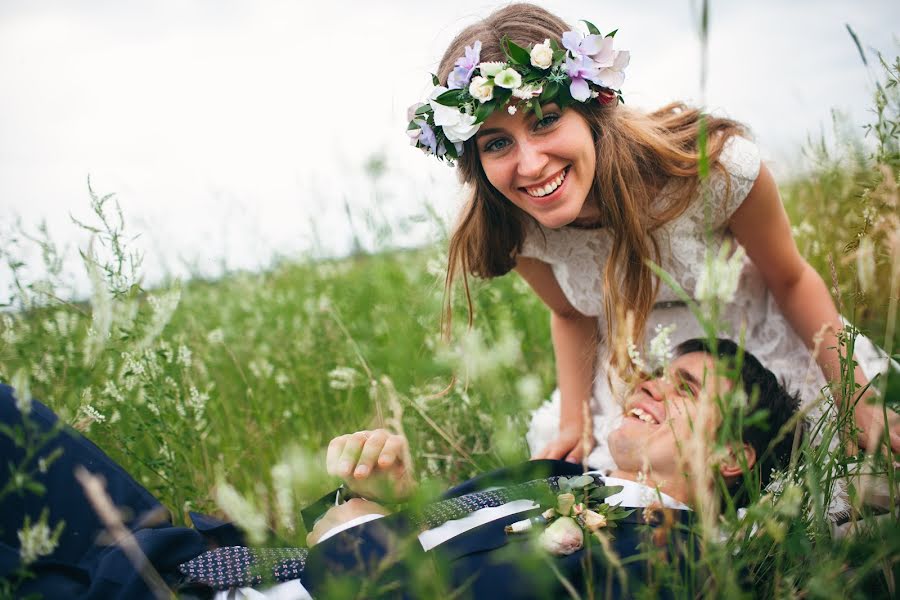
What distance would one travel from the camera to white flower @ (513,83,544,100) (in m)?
2.15

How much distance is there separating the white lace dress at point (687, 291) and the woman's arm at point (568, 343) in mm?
61

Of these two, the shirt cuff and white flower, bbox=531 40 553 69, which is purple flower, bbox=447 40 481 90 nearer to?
white flower, bbox=531 40 553 69

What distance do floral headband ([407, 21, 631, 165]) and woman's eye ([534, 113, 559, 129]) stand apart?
5cm

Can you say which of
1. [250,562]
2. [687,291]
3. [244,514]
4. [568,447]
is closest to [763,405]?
[687,291]

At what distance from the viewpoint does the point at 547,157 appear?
2.21 metres

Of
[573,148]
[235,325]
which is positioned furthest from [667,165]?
[235,325]

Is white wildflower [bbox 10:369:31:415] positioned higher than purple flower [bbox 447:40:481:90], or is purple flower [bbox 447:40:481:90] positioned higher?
purple flower [bbox 447:40:481:90]

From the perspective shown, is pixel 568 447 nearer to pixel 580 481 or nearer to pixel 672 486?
pixel 672 486

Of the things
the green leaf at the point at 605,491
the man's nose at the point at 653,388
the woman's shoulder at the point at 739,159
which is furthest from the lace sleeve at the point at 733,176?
the green leaf at the point at 605,491

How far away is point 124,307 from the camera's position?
1.72 metres

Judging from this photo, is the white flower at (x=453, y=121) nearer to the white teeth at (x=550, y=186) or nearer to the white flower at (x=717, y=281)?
the white teeth at (x=550, y=186)

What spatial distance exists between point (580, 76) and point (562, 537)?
1.42 metres

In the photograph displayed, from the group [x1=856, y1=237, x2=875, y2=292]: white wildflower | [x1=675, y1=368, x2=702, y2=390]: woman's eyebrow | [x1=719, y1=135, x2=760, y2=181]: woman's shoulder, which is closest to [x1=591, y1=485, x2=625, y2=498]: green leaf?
[x1=675, y1=368, x2=702, y2=390]: woman's eyebrow

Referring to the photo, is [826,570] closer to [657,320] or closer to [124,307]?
[124,307]
